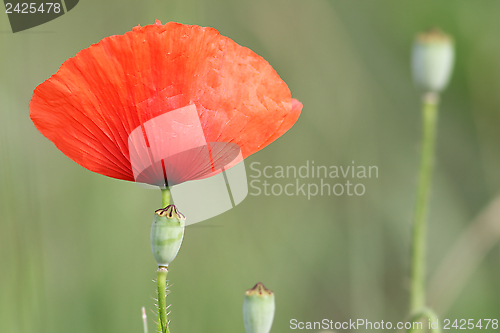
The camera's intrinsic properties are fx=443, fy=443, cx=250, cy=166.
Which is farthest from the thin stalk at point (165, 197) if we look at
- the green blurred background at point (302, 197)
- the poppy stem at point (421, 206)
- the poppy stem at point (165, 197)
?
the green blurred background at point (302, 197)

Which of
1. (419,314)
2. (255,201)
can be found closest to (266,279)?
(255,201)

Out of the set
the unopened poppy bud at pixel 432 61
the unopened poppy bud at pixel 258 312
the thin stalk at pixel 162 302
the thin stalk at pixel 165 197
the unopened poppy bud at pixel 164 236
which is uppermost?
the unopened poppy bud at pixel 432 61

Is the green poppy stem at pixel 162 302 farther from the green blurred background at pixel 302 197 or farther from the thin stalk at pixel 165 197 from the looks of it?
the green blurred background at pixel 302 197

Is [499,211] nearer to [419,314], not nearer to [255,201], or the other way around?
[419,314]

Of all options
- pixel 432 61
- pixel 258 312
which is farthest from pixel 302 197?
pixel 258 312

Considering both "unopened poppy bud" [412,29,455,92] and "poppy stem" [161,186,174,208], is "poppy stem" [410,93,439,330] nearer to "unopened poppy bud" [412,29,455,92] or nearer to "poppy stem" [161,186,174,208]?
"unopened poppy bud" [412,29,455,92]

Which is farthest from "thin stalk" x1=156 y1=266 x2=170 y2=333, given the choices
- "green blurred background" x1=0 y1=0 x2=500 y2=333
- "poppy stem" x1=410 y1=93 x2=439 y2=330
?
"green blurred background" x1=0 y1=0 x2=500 y2=333
